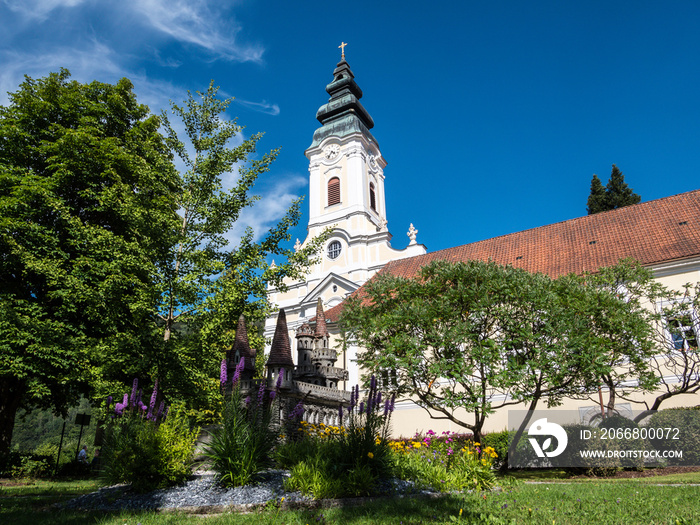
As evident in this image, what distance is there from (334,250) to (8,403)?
27435mm

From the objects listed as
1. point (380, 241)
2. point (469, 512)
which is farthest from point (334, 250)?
point (469, 512)

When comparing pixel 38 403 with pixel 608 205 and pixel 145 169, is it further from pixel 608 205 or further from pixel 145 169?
pixel 608 205

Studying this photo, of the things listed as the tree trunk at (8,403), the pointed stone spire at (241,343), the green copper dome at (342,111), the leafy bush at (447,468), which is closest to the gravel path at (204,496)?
the leafy bush at (447,468)

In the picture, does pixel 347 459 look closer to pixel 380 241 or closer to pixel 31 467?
pixel 31 467

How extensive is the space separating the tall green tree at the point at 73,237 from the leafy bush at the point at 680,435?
15247 mm

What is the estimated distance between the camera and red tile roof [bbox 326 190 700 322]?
20.5 metres

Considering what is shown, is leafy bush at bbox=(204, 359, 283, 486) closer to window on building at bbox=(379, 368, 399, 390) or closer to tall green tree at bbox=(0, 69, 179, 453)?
tall green tree at bbox=(0, 69, 179, 453)

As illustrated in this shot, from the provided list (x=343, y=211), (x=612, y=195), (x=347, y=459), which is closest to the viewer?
(x=347, y=459)

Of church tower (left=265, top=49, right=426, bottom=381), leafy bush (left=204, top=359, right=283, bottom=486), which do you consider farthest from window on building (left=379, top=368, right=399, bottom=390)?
church tower (left=265, top=49, right=426, bottom=381)

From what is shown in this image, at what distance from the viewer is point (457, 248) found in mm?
28609

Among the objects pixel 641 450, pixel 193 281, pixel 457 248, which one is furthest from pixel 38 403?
pixel 457 248

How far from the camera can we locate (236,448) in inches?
283

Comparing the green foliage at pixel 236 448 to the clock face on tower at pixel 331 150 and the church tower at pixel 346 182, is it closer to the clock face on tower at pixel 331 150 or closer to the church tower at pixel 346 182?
the church tower at pixel 346 182

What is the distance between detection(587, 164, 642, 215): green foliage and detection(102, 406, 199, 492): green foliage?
3438 cm
